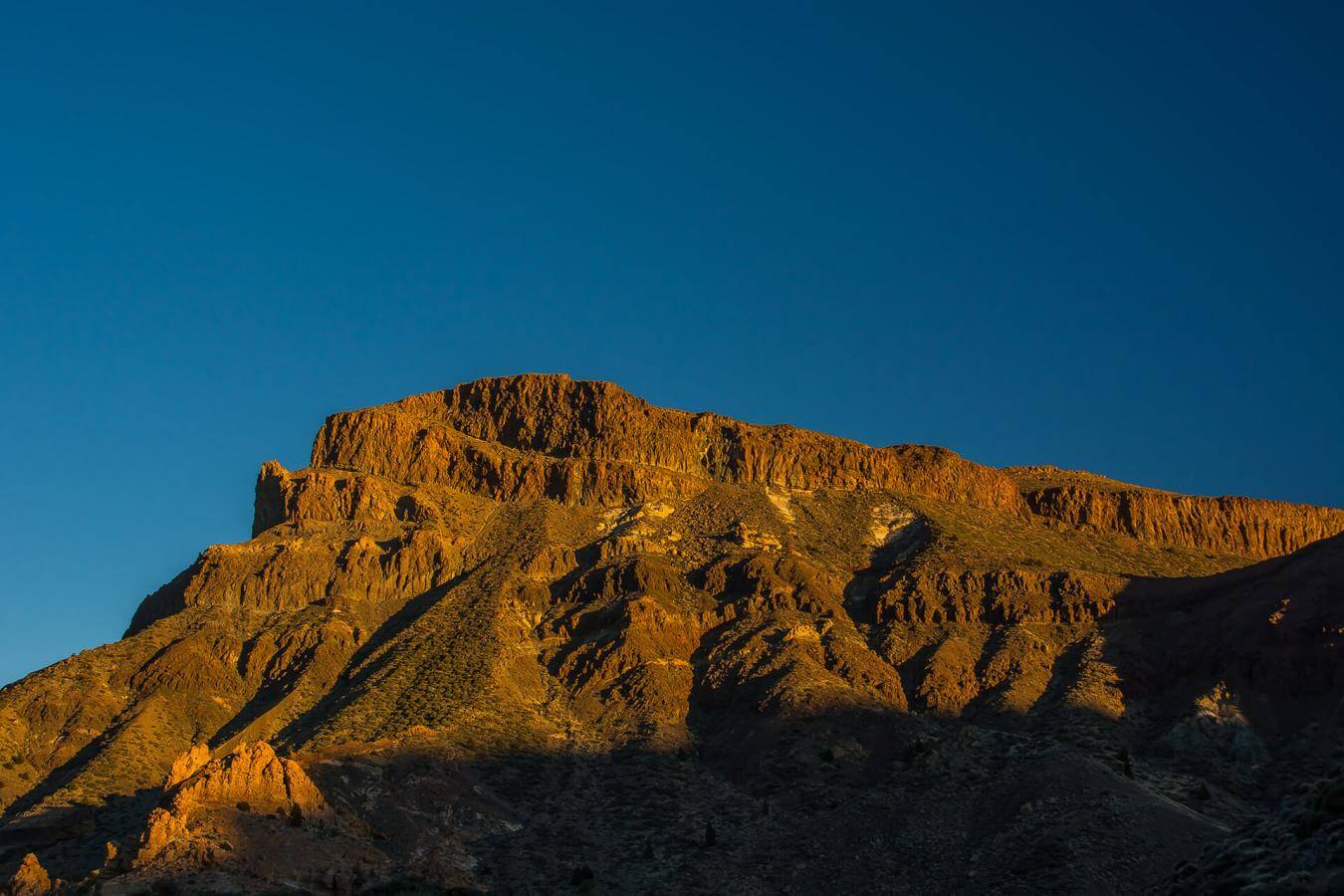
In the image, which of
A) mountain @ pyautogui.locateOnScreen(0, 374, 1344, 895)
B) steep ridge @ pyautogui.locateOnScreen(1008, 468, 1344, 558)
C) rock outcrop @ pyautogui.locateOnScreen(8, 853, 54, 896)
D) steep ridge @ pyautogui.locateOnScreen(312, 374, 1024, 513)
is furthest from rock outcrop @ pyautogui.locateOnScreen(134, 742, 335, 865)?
steep ridge @ pyautogui.locateOnScreen(1008, 468, 1344, 558)

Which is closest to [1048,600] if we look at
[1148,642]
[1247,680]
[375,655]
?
[1148,642]

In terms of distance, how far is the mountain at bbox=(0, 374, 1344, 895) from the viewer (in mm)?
61531

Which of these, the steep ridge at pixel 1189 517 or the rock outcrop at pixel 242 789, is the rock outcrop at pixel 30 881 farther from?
the steep ridge at pixel 1189 517

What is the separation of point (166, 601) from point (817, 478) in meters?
53.4

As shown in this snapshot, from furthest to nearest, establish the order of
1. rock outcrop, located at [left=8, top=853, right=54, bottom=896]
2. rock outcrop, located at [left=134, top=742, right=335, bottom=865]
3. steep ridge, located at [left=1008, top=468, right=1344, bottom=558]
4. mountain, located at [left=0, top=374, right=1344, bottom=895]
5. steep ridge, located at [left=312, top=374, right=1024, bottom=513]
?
steep ridge, located at [left=1008, top=468, right=1344, bottom=558], steep ridge, located at [left=312, top=374, right=1024, bottom=513], mountain, located at [left=0, top=374, right=1344, bottom=895], rock outcrop, located at [left=134, top=742, right=335, bottom=865], rock outcrop, located at [left=8, top=853, right=54, bottom=896]

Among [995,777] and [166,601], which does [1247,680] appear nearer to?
[995,777]

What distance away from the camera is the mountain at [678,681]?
61531 millimetres

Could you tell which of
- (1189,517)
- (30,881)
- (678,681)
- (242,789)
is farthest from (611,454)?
(30,881)

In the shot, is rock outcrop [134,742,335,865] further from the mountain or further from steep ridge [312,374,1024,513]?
steep ridge [312,374,1024,513]

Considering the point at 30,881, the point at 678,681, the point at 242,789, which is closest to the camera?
the point at 30,881

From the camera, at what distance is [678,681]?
83562mm

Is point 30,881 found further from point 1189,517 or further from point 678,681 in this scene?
point 1189,517

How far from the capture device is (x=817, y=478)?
117 metres

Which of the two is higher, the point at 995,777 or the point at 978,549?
the point at 978,549
